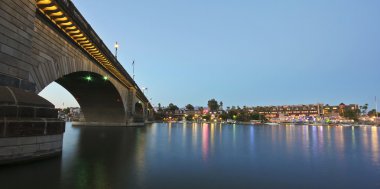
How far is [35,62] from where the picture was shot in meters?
21.5

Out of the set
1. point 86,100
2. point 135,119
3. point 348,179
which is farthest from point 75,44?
point 135,119

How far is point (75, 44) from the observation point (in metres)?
30.1

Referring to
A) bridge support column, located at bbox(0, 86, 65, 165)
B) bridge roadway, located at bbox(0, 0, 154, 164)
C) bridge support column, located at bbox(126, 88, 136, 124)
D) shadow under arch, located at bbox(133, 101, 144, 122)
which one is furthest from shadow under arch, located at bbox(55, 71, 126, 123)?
bridge support column, located at bbox(0, 86, 65, 165)

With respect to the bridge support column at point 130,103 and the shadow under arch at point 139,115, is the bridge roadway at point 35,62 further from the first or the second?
the shadow under arch at point 139,115

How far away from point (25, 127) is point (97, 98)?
5290cm

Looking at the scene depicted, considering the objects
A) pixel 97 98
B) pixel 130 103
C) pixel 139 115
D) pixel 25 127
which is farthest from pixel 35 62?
pixel 139 115

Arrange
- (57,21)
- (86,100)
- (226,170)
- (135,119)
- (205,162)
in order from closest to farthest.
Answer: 1. (226,170)
2. (205,162)
3. (57,21)
4. (86,100)
5. (135,119)

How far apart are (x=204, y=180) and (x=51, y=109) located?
10328 mm

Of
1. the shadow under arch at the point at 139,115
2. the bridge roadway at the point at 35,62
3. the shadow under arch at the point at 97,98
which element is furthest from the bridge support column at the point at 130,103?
the bridge roadway at the point at 35,62

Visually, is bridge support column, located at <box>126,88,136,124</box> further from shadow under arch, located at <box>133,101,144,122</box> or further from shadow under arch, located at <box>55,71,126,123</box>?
shadow under arch, located at <box>133,101,144,122</box>

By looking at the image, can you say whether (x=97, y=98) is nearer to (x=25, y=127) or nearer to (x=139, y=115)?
(x=139, y=115)

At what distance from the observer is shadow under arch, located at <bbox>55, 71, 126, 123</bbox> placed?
4959cm

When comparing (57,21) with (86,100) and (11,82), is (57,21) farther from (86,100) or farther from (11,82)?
(86,100)

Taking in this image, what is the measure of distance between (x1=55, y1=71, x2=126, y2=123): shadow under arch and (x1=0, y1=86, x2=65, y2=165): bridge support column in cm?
2963
